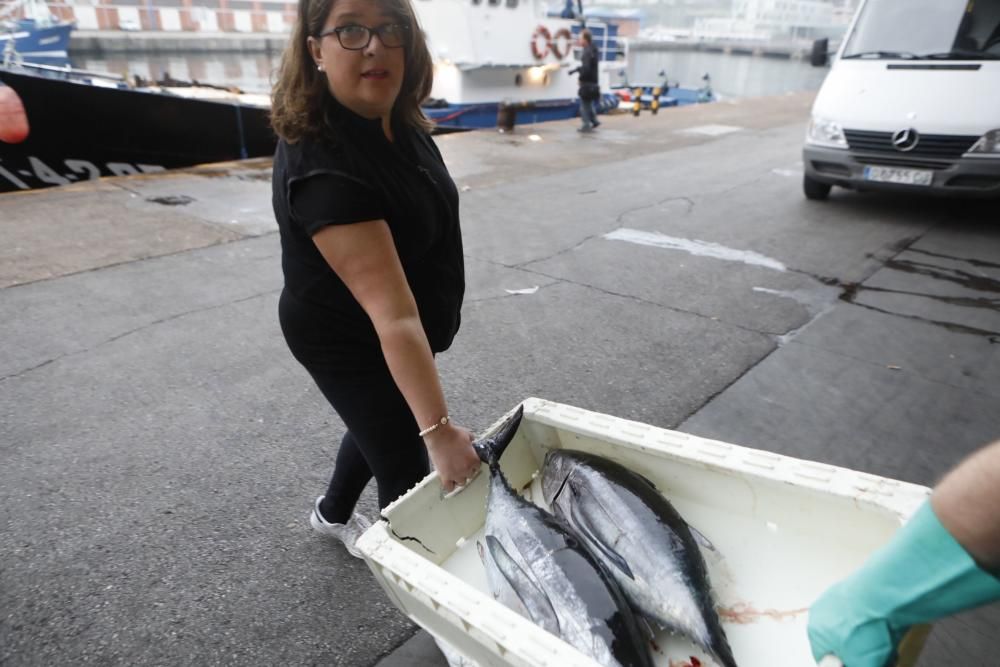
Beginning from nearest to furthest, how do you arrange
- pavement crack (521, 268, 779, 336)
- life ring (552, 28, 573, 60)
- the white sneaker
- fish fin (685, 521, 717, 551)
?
1. fish fin (685, 521, 717, 551)
2. the white sneaker
3. pavement crack (521, 268, 779, 336)
4. life ring (552, 28, 573, 60)

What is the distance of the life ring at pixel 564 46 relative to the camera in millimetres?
17859

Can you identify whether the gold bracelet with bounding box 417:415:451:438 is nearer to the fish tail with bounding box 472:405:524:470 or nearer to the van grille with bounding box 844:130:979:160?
the fish tail with bounding box 472:405:524:470

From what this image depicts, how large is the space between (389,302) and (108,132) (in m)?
10.6

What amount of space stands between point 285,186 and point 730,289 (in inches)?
176

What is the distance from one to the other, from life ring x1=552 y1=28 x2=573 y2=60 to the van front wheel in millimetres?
11888

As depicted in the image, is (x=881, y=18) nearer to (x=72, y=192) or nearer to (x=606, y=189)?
(x=606, y=189)

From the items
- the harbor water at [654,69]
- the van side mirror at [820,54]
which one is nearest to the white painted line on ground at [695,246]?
the van side mirror at [820,54]

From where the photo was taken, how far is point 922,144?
6375 mm

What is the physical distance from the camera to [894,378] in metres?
3.88

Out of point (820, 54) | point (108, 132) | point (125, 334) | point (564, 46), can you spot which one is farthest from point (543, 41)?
point (125, 334)

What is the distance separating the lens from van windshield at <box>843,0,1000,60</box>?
259 inches

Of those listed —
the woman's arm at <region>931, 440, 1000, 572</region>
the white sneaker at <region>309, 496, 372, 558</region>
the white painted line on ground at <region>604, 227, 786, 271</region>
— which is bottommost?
the white painted line on ground at <region>604, 227, 786, 271</region>

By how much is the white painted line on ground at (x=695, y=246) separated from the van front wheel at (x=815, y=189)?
7.97 feet

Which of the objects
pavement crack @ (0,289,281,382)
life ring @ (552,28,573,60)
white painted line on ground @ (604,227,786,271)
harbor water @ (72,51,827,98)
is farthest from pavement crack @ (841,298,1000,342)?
harbor water @ (72,51,827,98)
